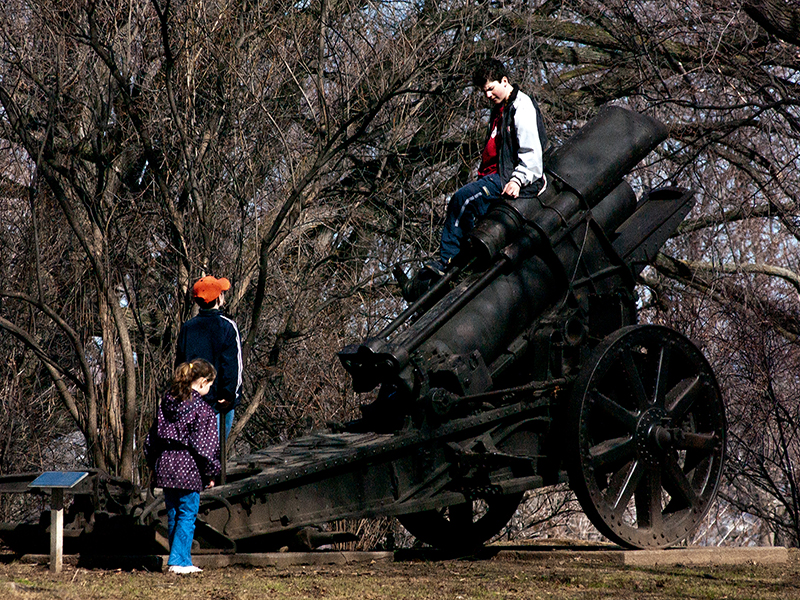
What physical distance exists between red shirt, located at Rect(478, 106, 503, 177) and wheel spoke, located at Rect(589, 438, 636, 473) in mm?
1932

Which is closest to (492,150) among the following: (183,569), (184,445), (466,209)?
(466,209)

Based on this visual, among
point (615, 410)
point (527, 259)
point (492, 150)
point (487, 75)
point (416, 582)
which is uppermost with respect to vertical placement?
point (487, 75)

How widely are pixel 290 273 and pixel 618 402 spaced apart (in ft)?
14.8

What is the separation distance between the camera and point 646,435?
21.6 feet

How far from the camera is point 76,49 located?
8.65m

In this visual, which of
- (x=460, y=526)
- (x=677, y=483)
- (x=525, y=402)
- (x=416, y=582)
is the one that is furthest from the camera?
(x=460, y=526)

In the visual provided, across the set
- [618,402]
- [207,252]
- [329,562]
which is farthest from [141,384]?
[618,402]

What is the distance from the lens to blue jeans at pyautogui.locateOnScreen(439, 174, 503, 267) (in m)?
6.78

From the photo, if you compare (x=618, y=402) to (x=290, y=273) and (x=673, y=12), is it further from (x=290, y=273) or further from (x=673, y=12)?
(x=673, y=12)

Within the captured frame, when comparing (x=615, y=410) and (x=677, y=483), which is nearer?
(x=615, y=410)

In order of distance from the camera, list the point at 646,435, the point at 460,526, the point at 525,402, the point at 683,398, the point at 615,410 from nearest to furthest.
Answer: the point at 525,402, the point at 615,410, the point at 646,435, the point at 683,398, the point at 460,526

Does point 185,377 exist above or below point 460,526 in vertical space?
above

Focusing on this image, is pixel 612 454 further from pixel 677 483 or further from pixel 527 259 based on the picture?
pixel 527 259

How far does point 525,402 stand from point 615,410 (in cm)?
59
